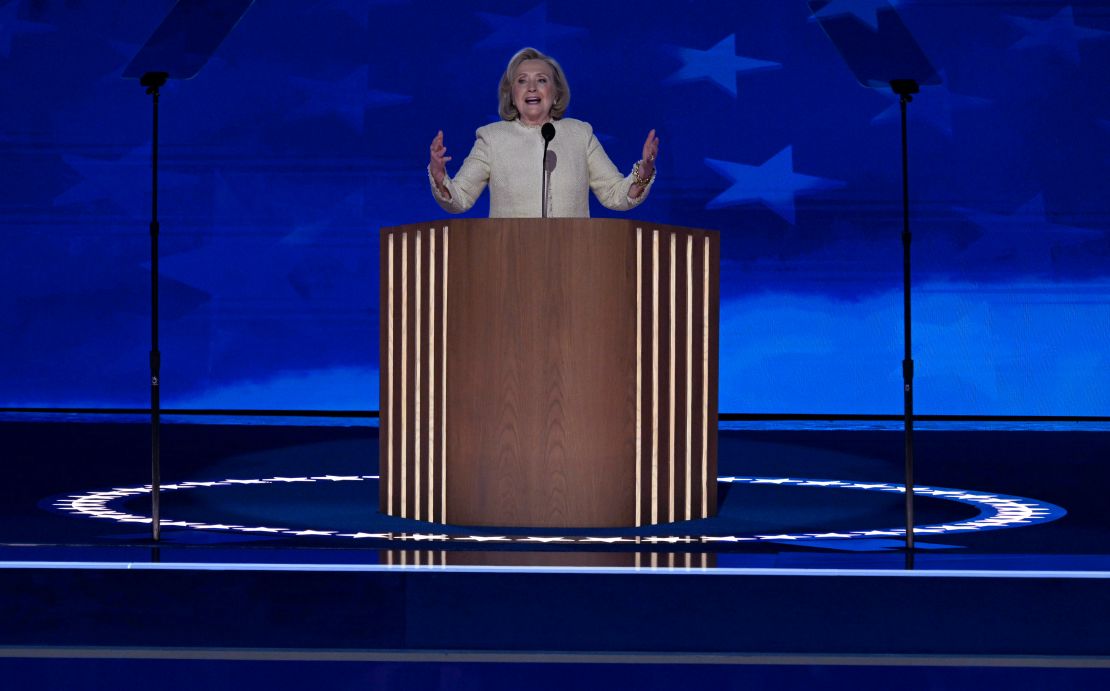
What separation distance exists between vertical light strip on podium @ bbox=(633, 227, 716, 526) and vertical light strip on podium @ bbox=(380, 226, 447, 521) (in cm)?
53

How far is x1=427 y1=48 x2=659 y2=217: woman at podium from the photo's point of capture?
492 centimetres

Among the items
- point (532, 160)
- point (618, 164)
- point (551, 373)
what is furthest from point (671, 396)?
point (618, 164)

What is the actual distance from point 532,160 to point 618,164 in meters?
4.39

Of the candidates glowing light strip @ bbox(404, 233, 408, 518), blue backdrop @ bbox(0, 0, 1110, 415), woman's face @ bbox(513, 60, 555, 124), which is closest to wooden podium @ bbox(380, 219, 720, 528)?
glowing light strip @ bbox(404, 233, 408, 518)

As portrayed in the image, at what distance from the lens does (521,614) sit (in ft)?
11.7

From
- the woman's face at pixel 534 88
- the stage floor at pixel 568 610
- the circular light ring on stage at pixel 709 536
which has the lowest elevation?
the stage floor at pixel 568 610

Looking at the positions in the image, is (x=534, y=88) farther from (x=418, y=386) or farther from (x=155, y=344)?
(x=155, y=344)

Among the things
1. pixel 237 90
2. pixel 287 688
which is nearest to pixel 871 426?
pixel 237 90

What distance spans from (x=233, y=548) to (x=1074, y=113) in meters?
6.56

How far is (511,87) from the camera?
4988 mm

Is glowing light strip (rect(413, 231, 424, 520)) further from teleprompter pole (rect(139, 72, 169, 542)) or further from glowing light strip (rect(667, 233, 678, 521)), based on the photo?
teleprompter pole (rect(139, 72, 169, 542))

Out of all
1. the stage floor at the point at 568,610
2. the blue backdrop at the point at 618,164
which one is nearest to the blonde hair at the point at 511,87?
the stage floor at the point at 568,610

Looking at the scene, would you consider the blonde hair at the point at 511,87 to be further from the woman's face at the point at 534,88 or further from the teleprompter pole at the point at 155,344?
the teleprompter pole at the point at 155,344

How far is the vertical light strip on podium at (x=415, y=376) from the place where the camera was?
4.75 metres
